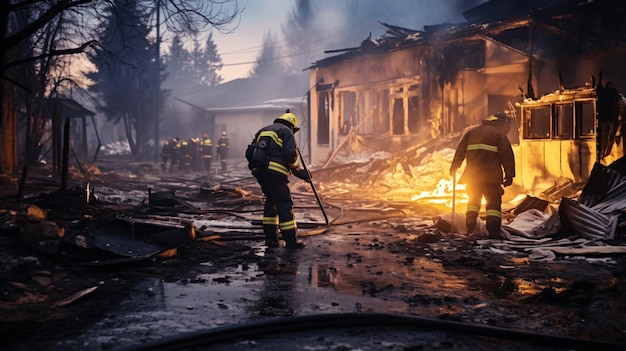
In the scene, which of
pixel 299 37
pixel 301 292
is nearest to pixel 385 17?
pixel 299 37

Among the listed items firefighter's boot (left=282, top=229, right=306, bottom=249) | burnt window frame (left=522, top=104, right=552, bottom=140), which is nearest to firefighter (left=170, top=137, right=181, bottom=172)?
burnt window frame (left=522, top=104, right=552, bottom=140)

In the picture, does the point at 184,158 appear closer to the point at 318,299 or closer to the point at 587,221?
the point at 587,221

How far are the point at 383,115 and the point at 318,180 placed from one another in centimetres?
423

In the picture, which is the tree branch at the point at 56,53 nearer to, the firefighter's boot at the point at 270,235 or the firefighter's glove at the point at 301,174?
the firefighter's glove at the point at 301,174

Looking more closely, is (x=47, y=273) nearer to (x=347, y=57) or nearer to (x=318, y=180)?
(x=318, y=180)

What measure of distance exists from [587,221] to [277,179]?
4.06 m


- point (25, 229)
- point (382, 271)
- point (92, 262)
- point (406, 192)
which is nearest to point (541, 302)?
point (382, 271)

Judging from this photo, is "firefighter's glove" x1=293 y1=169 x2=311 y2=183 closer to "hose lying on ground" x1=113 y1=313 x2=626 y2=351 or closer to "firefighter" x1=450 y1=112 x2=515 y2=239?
"firefighter" x1=450 y1=112 x2=515 y2=239

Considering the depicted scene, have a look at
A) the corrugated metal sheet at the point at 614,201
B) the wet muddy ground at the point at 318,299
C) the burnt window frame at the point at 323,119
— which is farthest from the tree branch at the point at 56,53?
the burnt window frame at the point at 323,119

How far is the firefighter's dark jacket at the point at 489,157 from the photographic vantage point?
700 centimetres

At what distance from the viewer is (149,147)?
38.0 meters

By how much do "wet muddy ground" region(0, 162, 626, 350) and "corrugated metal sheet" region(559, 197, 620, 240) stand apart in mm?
214

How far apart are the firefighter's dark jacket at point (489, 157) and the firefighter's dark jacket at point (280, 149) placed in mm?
2463

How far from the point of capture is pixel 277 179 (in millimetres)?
6512
